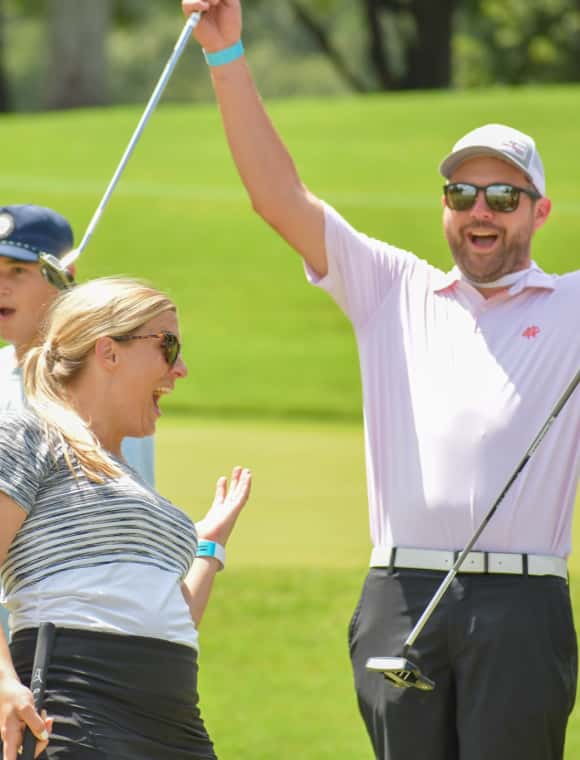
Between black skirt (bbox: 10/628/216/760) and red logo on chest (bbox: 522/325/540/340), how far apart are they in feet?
3.68

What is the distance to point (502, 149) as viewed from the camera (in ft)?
12.3

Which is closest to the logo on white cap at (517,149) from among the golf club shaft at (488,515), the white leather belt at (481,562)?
the golf club shaft at (488,515)

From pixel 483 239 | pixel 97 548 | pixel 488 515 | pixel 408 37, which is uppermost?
pixel 408 37

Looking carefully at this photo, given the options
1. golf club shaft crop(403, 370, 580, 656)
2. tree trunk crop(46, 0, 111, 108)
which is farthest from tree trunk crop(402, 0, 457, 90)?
golf club shaft crop(403, 370, 580, 656)

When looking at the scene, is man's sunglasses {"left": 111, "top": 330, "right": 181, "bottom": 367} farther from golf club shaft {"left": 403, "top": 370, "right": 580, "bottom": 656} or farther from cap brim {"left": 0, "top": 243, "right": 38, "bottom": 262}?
cap brim {"left": 0, "top": 243, "right": 38, "bottom": 262}

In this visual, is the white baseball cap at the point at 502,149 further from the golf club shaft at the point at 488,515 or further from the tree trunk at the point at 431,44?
the tree trunk at the point at 431,44

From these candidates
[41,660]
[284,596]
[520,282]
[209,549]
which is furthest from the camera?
[284,596]

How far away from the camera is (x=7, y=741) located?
108 inches

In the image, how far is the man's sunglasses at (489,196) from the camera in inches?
147

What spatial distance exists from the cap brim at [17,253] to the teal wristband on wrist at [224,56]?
0.67 metres

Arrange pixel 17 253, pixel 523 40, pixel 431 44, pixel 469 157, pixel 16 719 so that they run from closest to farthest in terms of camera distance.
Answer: pixel 16 719
pixel 469 157
pixel 17 253
pixel 431 44
pixel 523 40

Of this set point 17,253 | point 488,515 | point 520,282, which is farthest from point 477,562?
point 17,253

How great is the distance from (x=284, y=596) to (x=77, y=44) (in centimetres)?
2644

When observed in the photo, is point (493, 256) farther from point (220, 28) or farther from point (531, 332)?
point (220, 28)
